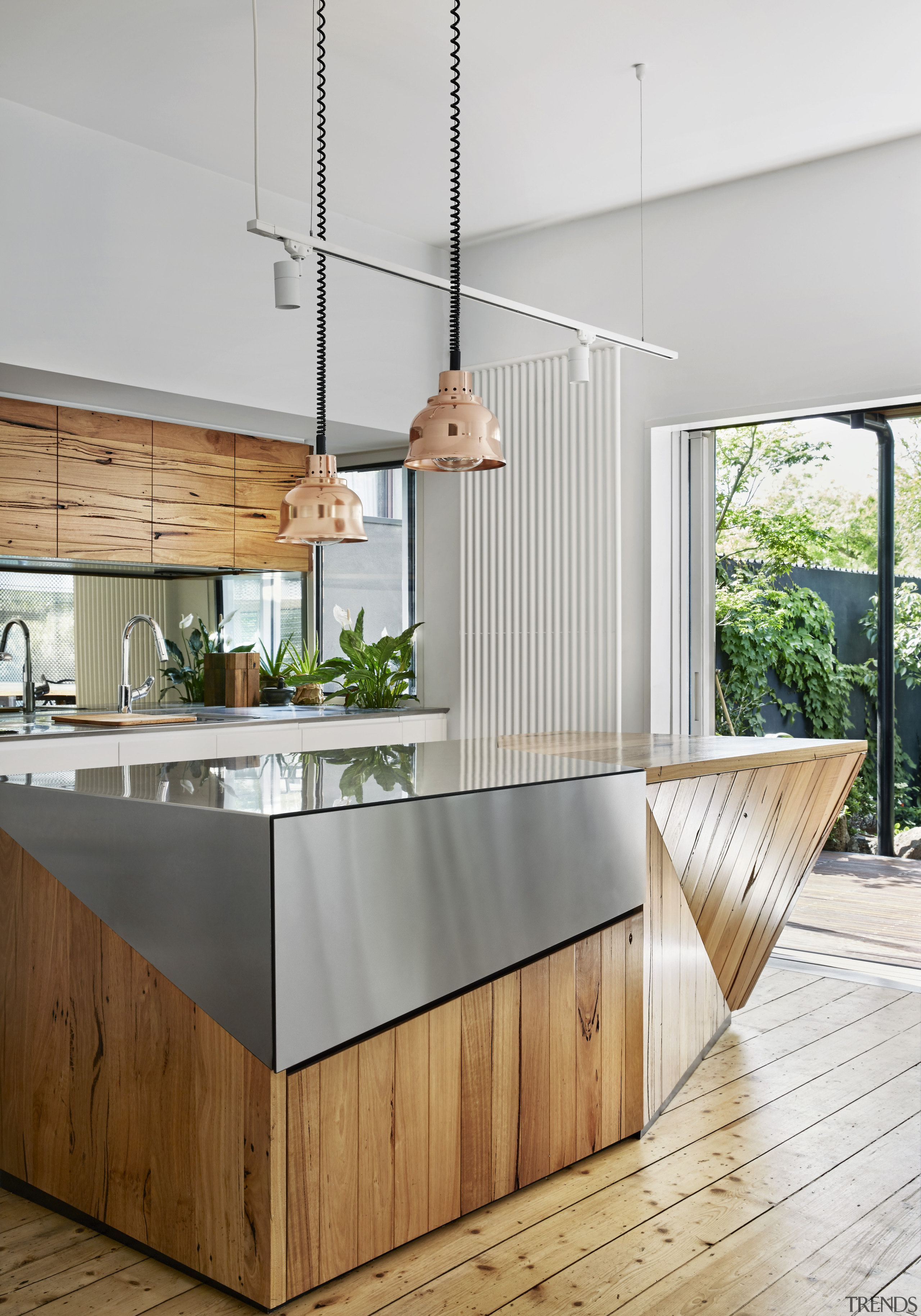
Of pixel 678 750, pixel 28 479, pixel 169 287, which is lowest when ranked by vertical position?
pixel 678 750

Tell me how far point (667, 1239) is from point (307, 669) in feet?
11.9

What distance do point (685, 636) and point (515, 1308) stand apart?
319 cm

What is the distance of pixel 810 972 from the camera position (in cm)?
421

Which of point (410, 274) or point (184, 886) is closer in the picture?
point (184, 886)

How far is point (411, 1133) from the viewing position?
2.16 metres

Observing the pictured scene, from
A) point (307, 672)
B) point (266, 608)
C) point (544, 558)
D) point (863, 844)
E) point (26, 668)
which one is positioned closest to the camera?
point (26, 668)

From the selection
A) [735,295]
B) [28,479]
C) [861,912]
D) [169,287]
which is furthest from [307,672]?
[861,912]

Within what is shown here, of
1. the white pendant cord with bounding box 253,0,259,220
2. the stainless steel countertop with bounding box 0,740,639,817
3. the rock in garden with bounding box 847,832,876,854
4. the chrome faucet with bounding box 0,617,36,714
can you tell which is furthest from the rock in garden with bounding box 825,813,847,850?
the white pendant cord with bounding box 253,0,259,220

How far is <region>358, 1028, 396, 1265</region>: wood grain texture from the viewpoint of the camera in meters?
2.07

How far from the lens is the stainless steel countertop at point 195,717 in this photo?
3.85 metres

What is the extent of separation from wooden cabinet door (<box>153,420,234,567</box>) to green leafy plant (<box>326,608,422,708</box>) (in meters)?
0.74

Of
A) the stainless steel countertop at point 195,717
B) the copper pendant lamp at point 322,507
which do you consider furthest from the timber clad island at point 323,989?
the stainless steel countertop at point 195,717

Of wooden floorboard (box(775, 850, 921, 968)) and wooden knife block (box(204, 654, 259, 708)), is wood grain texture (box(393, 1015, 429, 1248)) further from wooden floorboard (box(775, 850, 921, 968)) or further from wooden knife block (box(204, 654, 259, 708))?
wooden knife block (box(204, 654, 259, 708))

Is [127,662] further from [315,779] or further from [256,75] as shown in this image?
[315,779]
